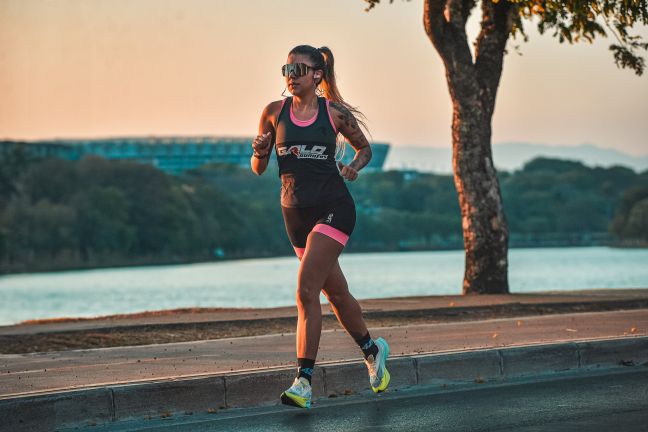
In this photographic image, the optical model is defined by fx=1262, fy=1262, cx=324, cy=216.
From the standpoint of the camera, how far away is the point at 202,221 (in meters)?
158

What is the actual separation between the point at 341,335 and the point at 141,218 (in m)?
127

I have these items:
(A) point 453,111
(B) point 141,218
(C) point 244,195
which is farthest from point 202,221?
(A) point 453,111

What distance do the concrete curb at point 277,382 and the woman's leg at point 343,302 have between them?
2.08 feet

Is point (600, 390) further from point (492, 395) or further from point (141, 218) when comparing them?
point (141, 218)

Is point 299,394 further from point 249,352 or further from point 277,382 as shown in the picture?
point 249,352

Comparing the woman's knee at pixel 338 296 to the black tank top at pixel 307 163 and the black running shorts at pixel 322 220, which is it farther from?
the black tank top at pixel 307 163

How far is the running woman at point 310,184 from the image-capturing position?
7762mm

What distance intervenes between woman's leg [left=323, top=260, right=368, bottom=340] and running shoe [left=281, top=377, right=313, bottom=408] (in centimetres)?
59

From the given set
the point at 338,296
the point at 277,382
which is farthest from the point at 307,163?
the point at 277,382

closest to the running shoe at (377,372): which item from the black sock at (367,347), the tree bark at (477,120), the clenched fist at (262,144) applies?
the black sock at (367,347)

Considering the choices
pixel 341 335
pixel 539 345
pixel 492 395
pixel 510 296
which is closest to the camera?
pixel 492 395

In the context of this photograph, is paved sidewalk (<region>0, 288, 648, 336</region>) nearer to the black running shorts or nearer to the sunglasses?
the black running shorts

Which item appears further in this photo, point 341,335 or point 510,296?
point 510,296

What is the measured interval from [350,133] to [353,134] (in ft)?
0.08
